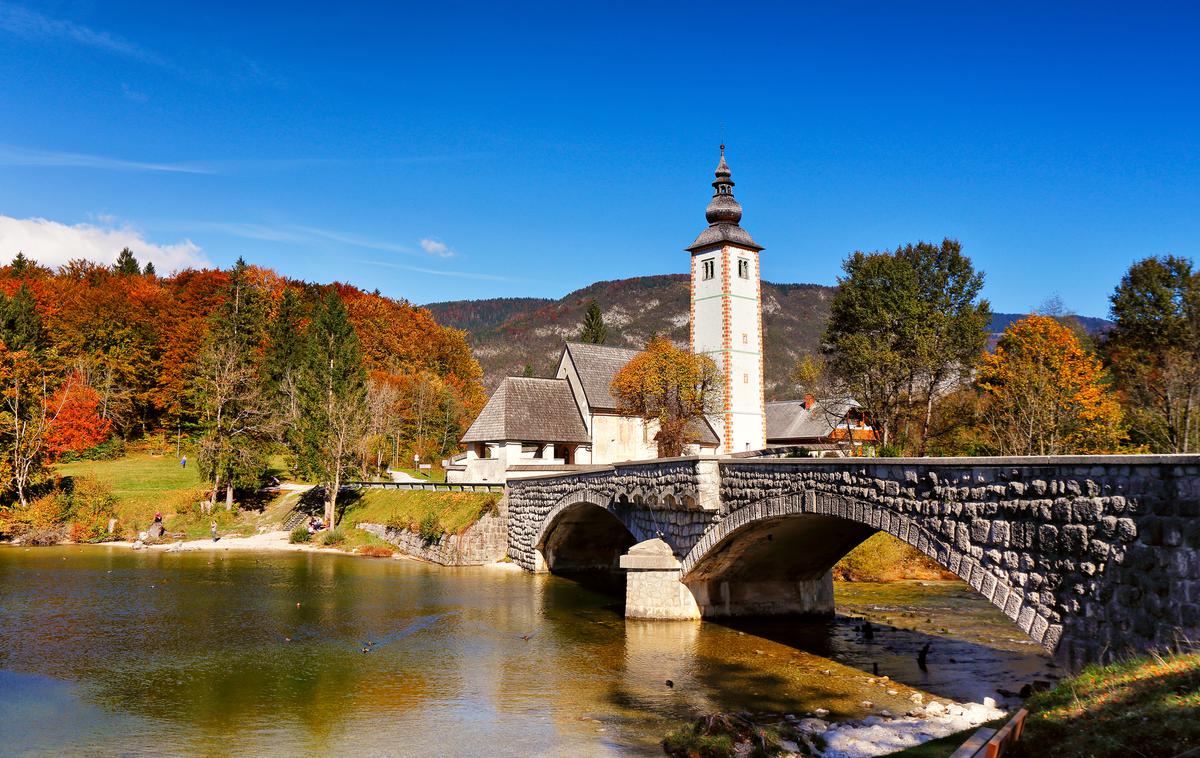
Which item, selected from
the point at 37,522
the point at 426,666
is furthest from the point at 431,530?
the point at 37,522

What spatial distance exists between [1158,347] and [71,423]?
204 feet

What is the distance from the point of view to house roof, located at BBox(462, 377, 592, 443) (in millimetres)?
48525

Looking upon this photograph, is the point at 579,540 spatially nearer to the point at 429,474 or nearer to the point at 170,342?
the point at 429,474

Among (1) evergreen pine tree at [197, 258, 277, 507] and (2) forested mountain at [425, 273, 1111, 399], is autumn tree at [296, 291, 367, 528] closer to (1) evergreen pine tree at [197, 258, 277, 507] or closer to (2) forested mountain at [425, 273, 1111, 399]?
(1) evergreen pine tree at [197, 258, 277, 507]

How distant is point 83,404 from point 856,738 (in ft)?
175

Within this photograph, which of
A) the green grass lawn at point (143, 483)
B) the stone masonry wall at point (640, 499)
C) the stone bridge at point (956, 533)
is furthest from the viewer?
the green grass lawn at point (143, 483)

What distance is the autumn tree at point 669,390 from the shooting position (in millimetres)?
49156

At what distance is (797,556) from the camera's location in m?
24.1

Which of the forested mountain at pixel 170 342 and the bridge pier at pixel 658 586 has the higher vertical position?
the forested mountain at pixel 170 342

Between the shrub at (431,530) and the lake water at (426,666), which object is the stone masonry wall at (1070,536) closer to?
the lake water at (426,666)

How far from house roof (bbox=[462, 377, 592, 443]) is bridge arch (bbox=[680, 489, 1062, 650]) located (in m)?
25.2

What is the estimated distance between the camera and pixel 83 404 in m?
51.6

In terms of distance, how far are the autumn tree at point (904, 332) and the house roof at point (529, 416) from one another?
1634cm

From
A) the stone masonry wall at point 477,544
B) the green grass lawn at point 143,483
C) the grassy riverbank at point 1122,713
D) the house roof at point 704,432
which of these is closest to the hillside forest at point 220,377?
the green grass lawn at point 143,483
